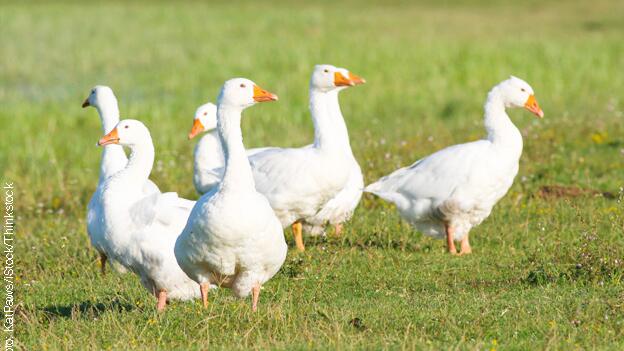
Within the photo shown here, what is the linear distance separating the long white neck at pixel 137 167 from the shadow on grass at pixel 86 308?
95cm

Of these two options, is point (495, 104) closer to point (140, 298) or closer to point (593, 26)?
Result: point (140, 298)

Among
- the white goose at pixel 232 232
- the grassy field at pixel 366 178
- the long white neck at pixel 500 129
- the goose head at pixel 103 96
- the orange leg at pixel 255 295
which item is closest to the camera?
the grassy field at pixel 366 178

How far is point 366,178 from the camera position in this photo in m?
11.9

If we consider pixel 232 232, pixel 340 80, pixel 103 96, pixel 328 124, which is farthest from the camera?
pixel 103 96

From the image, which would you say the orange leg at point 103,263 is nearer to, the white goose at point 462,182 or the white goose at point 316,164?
the white goose at point 316,164

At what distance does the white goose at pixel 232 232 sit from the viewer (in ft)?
22.1

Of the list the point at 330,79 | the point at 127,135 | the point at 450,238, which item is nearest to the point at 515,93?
the point at 450,238

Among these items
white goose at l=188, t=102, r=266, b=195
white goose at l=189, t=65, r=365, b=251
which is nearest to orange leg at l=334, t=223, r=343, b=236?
white goose at l=189, t=65, r=365, b=251

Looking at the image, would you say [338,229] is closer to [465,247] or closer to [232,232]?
[465,247]

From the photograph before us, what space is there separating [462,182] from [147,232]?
3371 mm

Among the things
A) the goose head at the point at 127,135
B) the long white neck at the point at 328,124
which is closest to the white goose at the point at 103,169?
the goose head at the point at 127,135

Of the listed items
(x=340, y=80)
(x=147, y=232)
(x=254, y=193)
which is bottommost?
(x=147, y=232)

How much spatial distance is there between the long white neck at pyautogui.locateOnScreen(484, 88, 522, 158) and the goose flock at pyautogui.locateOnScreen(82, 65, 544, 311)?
0.04 ft

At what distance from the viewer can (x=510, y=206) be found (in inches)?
431
